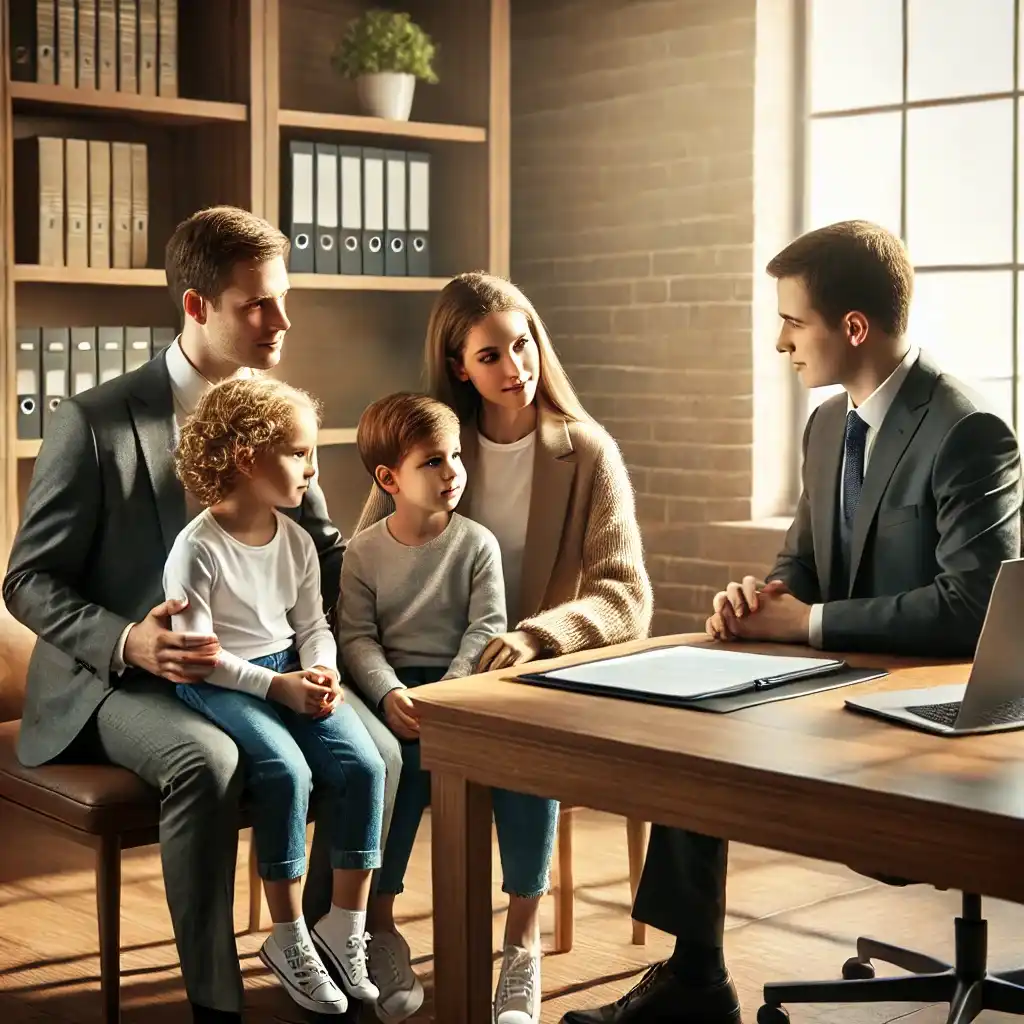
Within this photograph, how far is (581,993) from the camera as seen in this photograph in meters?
3.00

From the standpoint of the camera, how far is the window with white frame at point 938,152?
4266mm

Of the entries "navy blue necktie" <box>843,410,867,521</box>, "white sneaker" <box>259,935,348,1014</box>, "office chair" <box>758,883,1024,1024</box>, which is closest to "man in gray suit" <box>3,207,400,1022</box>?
"white sneaker" <box>259,935,348,1014</box>

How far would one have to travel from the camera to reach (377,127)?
436 cm

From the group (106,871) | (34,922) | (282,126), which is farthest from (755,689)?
(282,126)

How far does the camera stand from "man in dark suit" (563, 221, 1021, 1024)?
8.01ft

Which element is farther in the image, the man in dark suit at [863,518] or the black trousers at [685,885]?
the black trousers at [685,885]

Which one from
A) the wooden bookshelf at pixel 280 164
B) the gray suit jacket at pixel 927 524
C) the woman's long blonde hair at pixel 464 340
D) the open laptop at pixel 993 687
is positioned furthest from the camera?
the wooden bookshelf at pixel 280 164

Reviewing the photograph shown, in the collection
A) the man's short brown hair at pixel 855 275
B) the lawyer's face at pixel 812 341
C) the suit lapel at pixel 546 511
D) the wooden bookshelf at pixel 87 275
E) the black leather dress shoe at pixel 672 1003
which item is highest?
the wooden bookshelf at pixel 87 275

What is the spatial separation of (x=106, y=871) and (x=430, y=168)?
2583 millimetres

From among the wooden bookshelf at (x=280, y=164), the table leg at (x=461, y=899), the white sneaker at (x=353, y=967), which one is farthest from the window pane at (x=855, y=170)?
the table leg at (x=461, y=899)

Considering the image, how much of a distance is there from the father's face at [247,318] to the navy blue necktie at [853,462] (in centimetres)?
100

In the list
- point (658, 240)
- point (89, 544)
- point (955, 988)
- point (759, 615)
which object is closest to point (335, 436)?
point (658, 240)

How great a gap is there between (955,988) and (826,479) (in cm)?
87

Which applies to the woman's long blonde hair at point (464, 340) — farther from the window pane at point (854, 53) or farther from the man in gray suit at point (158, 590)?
the window pane at point (854, 53)
